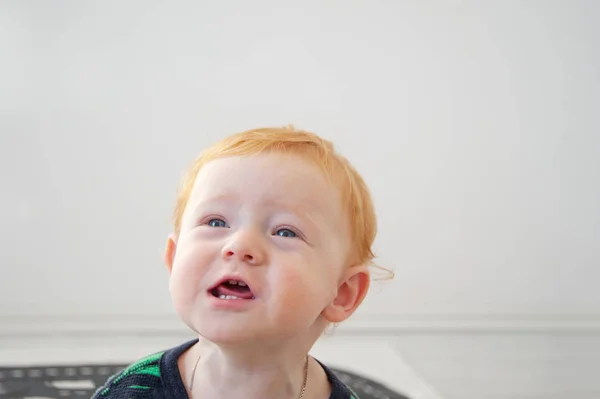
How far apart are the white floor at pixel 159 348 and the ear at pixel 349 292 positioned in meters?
0.53

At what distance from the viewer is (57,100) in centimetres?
180

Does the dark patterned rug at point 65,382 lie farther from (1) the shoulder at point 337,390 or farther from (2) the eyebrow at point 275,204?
(2) the eyebrow at point 275,204

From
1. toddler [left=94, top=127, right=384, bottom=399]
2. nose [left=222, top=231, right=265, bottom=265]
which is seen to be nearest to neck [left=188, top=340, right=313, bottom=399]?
toddler [left=94, top=127, right=384, bottom=399]

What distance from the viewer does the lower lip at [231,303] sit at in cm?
71

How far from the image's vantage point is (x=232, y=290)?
73 centimetres

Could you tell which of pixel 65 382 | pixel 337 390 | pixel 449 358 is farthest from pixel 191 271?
pixel 449 358

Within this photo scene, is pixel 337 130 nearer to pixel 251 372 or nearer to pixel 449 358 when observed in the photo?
pixel 449 358

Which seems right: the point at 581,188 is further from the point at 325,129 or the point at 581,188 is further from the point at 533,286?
the point at 325,129

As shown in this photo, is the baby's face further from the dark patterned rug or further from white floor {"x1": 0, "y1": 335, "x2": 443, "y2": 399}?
white floor {"x1": 0, "y1": 335, "x2": 443, "y2": 399}

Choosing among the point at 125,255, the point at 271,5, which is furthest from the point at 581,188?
the point at 125,255

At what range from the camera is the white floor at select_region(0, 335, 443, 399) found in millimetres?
1411

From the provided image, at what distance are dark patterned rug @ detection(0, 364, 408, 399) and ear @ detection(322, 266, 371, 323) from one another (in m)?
0.45

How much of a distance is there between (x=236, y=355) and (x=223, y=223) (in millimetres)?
177

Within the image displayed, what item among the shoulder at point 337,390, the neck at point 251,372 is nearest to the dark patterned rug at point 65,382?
the shoulder at point 337,390
